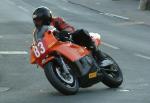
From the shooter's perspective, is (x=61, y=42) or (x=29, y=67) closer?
(x=61, y=42)

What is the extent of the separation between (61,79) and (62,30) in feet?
3.20

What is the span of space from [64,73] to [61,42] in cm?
55

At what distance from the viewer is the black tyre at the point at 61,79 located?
34.3ft

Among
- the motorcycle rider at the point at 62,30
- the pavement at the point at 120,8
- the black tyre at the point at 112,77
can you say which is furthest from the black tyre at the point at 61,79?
the pavement at the point at 120,8

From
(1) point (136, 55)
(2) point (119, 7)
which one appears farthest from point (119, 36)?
(2) point (119, 7)

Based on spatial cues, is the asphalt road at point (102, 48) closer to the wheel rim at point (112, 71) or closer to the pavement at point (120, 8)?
the wheel rim at point (112, 71)

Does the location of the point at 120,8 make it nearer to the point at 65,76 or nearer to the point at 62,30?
the point at 62,30

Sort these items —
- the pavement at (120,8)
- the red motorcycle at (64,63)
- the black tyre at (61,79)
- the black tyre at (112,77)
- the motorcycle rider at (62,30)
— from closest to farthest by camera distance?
the black tyre at (61,79)
the red motorcycle at (64,63)
the motorcycle rider at (62,30)
the black tyre at (112,77)
the pavement at (120,8)

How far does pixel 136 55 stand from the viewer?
16938 mm

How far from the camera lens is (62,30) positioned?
11.1 m

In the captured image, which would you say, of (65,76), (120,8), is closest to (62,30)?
(65,76)

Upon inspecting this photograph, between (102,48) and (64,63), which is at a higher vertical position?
(64,63)

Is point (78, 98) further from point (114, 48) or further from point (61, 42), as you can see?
point (114, 48)

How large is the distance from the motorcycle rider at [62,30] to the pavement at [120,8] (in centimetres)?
1590
